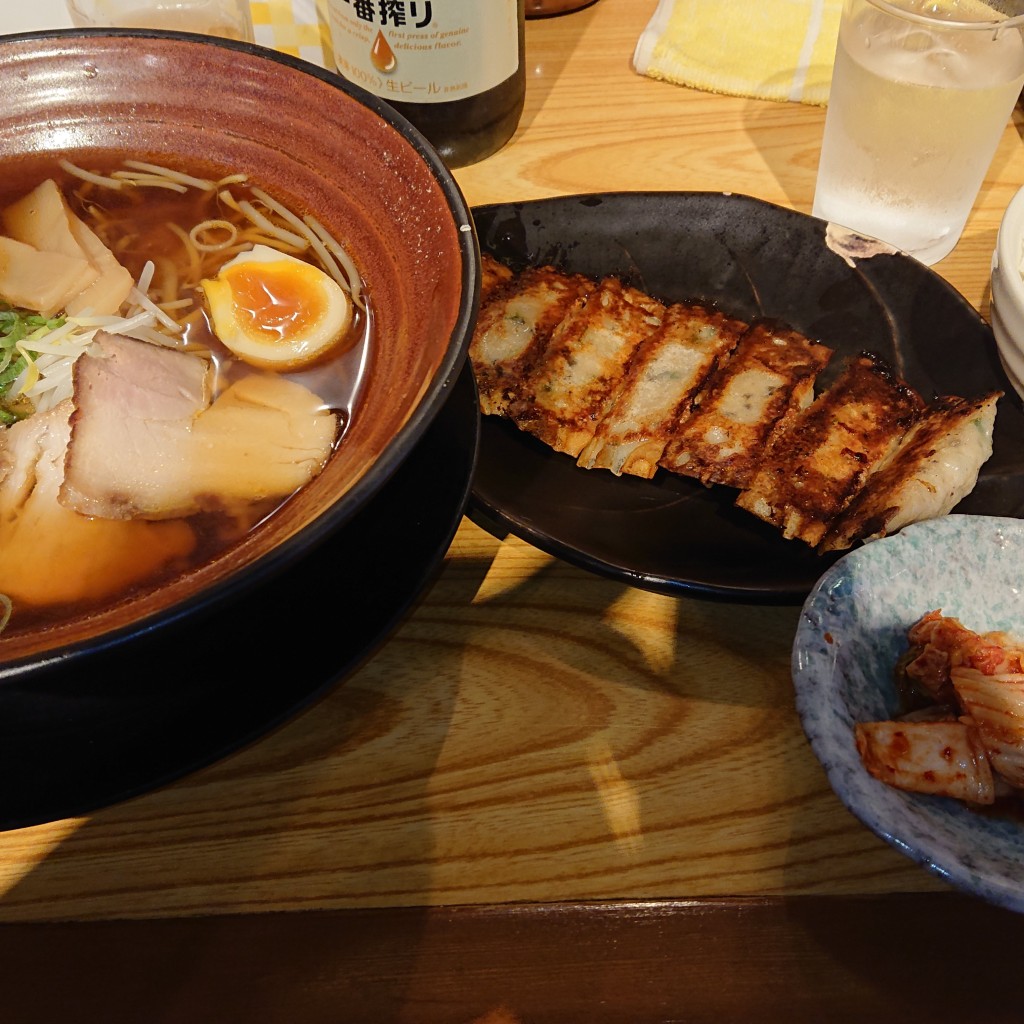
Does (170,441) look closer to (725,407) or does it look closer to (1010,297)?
(725,407)

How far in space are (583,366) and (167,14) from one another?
134cm

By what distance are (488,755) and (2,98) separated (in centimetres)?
121

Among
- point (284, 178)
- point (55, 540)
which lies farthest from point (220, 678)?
point (284, 178)

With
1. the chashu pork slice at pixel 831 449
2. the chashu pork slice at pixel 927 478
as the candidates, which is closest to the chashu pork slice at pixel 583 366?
the chashu pork slice at pixel 831 449

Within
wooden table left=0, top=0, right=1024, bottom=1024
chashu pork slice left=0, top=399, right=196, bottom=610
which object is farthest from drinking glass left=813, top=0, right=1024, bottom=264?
chashu pork slice left=0, top=399, right=196, bottom=610

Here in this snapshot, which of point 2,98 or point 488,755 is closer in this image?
point 488,755

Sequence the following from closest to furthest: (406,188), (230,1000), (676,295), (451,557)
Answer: (230,1000), (406,188), (451,557), (676,295)

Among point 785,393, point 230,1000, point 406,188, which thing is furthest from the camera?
point 785,393

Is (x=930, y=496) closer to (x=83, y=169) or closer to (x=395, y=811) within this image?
(x=395, y=811)

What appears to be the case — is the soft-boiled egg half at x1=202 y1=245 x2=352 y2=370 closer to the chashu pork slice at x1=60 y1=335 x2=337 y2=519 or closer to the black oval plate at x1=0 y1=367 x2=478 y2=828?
the chashu pork slice at x1=60 y1=335 x2=337 y2=519

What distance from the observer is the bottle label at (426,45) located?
5.59ft

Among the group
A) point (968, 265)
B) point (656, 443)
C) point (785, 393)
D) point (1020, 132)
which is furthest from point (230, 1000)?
point (1020, 132)

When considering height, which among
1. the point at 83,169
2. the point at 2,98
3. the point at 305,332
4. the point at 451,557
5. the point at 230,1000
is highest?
the point at 2,98

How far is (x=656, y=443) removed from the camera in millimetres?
1483
